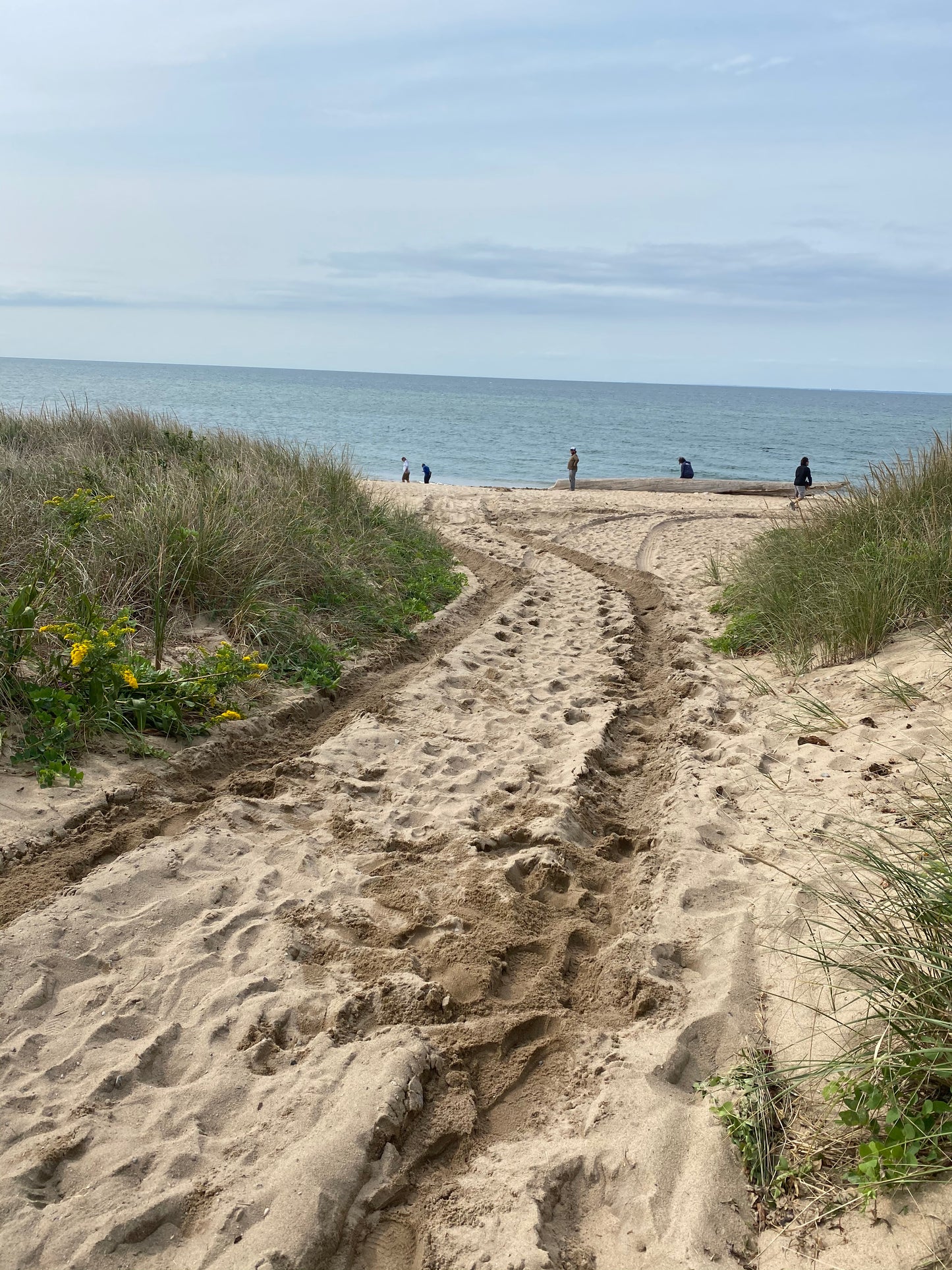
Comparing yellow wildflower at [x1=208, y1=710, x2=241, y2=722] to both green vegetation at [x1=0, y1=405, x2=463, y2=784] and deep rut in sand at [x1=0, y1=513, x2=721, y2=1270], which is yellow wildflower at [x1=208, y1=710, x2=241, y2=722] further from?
deep rut in sand at [x1=0, y1=513, x2=721, y2=1270]

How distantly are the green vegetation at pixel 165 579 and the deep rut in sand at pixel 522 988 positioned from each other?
2.09 m

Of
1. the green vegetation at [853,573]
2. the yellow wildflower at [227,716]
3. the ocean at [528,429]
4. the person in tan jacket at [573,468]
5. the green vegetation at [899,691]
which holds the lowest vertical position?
the yellow wildflower at [227,716]

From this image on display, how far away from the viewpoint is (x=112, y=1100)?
8.25 ft

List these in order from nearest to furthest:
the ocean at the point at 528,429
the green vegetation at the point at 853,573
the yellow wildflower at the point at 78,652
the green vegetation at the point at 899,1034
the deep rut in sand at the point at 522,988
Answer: the green vegetation at the point at 899,1034
the deep rut in sand at the point at 522,988
the yellow wildflower at the point at 78,652
the green vegetation at the point at 853,573
the ocean at the point at 528,429

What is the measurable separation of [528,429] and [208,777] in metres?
64.5

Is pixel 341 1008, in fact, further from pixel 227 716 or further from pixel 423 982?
pixel 227 716

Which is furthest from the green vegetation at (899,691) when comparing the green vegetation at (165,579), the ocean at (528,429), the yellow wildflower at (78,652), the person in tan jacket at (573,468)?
the person in tan jacket at (573,468)

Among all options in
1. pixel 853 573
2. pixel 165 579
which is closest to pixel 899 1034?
pixel 853 573

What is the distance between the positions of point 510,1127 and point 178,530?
17.3 ft

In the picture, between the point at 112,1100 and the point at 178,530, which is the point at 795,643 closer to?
the point at 178,530

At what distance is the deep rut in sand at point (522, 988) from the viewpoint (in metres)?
2.30

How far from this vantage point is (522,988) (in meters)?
3.16

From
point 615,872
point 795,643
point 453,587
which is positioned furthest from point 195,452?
point 615,872

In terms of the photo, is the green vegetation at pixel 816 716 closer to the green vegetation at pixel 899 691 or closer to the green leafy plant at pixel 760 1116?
the green vegetation at pixel 899 691
